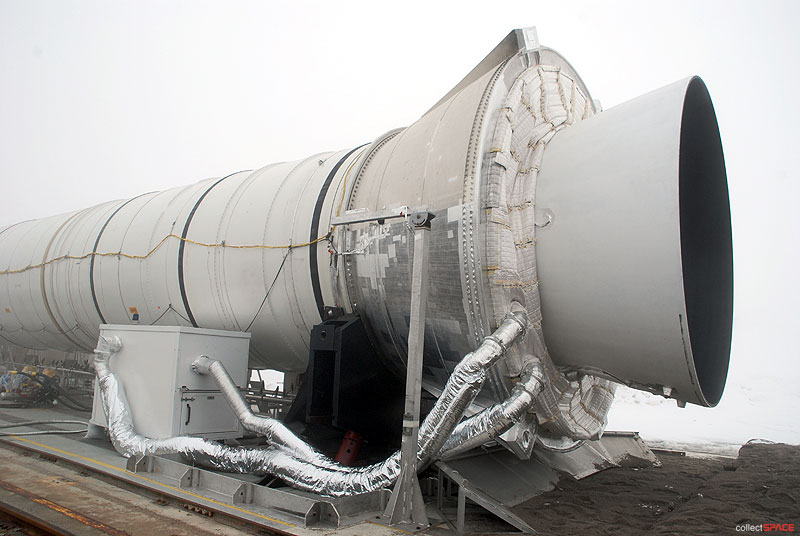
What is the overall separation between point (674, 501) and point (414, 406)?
291 cm

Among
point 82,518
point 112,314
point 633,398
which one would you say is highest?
point 112,314

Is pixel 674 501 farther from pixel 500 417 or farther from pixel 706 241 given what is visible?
pixel 500 417

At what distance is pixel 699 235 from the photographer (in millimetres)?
4188

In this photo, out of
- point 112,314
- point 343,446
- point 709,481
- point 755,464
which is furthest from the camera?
point 112,314

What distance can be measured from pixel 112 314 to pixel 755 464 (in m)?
8.22

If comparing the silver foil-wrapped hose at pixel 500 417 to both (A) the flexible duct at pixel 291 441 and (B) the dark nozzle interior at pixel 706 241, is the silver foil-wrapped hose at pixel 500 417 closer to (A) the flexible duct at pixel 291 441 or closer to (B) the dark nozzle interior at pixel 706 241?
Answer: (A) the flexible duct at pixel 291 441

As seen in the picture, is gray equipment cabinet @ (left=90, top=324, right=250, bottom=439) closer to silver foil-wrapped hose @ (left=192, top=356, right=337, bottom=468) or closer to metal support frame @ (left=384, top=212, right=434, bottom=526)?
silver foil-wrapped hose @ (left=192, top=356, right=337, bottom=468)

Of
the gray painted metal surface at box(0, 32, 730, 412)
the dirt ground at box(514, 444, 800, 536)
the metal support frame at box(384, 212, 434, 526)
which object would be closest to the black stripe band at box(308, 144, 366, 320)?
the gray painted metal surface at box(0, 32, 730, 412)

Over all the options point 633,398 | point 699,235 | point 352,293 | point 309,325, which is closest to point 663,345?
point 699,235

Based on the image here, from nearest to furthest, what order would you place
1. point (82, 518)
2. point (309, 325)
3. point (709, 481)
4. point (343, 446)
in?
point (82, 518)
point (343, 446)
point (309, 325)
point (709, 481)

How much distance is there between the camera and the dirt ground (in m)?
3.83

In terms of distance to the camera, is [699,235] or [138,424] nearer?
[699,235]

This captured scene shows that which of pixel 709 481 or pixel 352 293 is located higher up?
pixel 352 293

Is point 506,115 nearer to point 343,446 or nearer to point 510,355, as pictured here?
point 510,355
